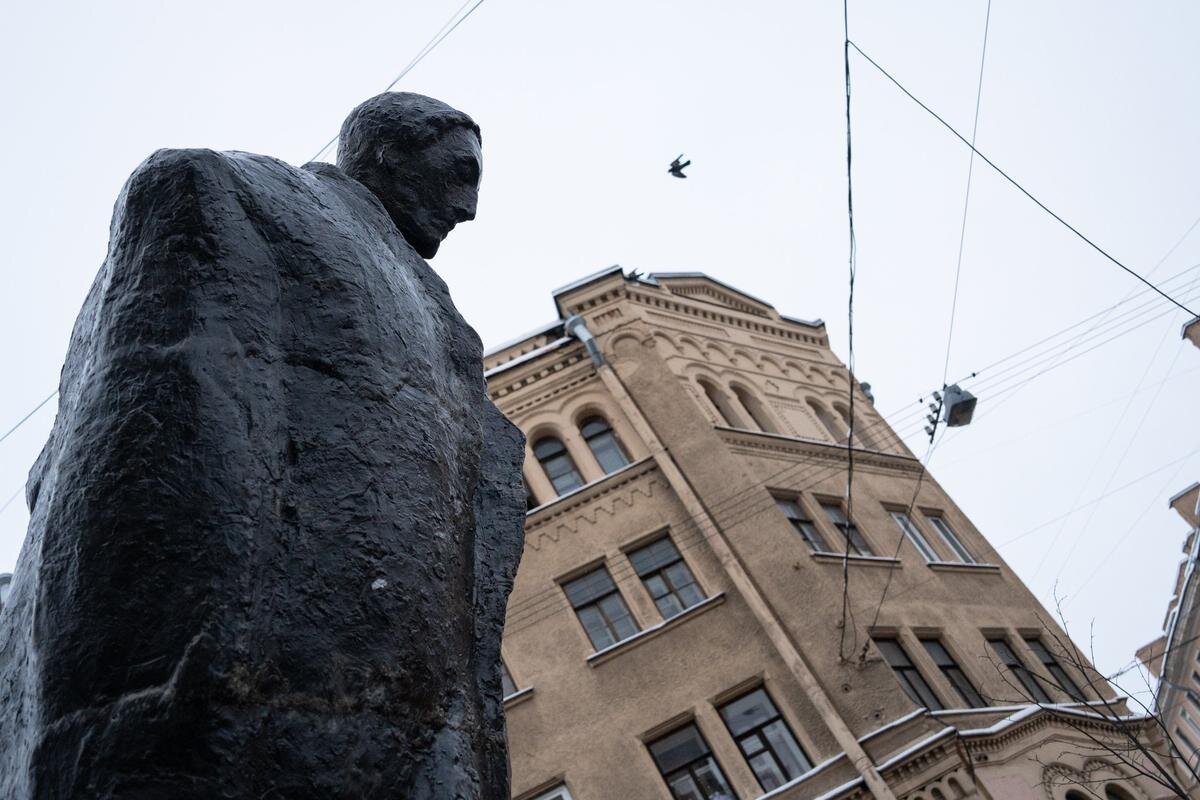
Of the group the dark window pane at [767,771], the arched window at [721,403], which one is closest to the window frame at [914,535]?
the arched window at [721,403]

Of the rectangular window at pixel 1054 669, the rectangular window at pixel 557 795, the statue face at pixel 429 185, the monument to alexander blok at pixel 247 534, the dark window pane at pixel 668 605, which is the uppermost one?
the dark window pane at pixel 668 605

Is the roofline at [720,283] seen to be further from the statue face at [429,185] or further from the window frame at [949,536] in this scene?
the statue face at [429,185]

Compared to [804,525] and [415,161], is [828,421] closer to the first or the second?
[804,525]

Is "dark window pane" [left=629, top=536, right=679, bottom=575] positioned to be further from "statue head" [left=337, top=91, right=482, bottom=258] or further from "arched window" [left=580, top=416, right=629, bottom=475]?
"statue head" [left=337, top=91, right=482, bottom=258]

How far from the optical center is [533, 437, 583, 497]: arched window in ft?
68.2

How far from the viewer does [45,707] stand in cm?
169

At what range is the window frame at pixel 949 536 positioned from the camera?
2297 centimetres

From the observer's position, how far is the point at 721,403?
22734 mm

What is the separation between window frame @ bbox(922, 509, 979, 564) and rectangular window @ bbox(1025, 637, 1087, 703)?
80.0 inches

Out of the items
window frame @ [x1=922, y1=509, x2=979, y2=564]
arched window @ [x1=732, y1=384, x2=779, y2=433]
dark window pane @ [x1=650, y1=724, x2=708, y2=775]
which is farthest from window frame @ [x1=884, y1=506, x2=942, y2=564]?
dark window pane @ [x1=650, y1=724, x2=708, y2=775]

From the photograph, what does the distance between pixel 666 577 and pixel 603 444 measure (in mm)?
3322

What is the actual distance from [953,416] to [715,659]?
21.8 feet

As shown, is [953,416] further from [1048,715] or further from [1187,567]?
[1187,567]

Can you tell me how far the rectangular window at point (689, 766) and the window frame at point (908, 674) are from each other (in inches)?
127
